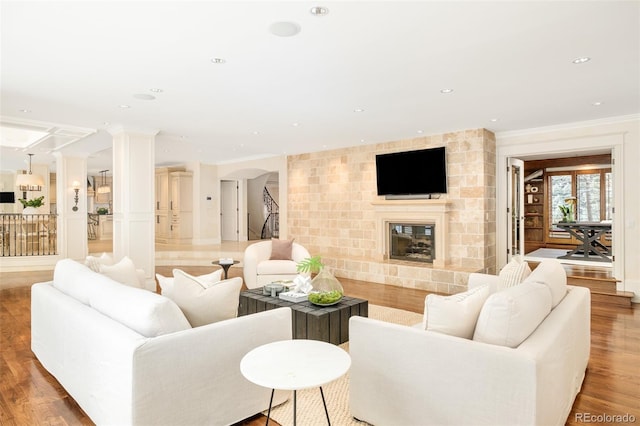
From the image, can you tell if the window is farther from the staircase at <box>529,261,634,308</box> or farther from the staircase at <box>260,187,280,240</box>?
the staircase at <box>260,187,280,240</box>

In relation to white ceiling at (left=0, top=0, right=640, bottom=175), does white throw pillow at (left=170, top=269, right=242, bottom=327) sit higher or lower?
lower

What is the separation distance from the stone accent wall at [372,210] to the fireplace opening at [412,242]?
0.29 meters

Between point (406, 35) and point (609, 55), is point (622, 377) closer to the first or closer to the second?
point (609, 55)

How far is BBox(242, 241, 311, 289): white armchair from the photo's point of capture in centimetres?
583

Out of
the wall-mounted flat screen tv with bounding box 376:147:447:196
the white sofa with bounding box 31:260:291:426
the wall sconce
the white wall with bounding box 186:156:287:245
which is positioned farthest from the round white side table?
the wall sconce

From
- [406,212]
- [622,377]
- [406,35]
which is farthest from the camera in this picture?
[406,212]

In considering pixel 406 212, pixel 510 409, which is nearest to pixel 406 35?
pixel 510 409

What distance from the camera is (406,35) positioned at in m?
2.82

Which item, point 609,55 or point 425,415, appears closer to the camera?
point 425,415

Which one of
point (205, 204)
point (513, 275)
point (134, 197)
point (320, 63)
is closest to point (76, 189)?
point (205, 204)

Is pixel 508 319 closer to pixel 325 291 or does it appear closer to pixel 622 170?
pixel 325 291

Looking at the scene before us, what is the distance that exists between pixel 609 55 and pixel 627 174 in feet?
9.85

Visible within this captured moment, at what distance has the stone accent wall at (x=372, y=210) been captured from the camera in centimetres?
617

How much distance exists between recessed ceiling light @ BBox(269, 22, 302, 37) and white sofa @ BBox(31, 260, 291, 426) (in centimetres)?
193
